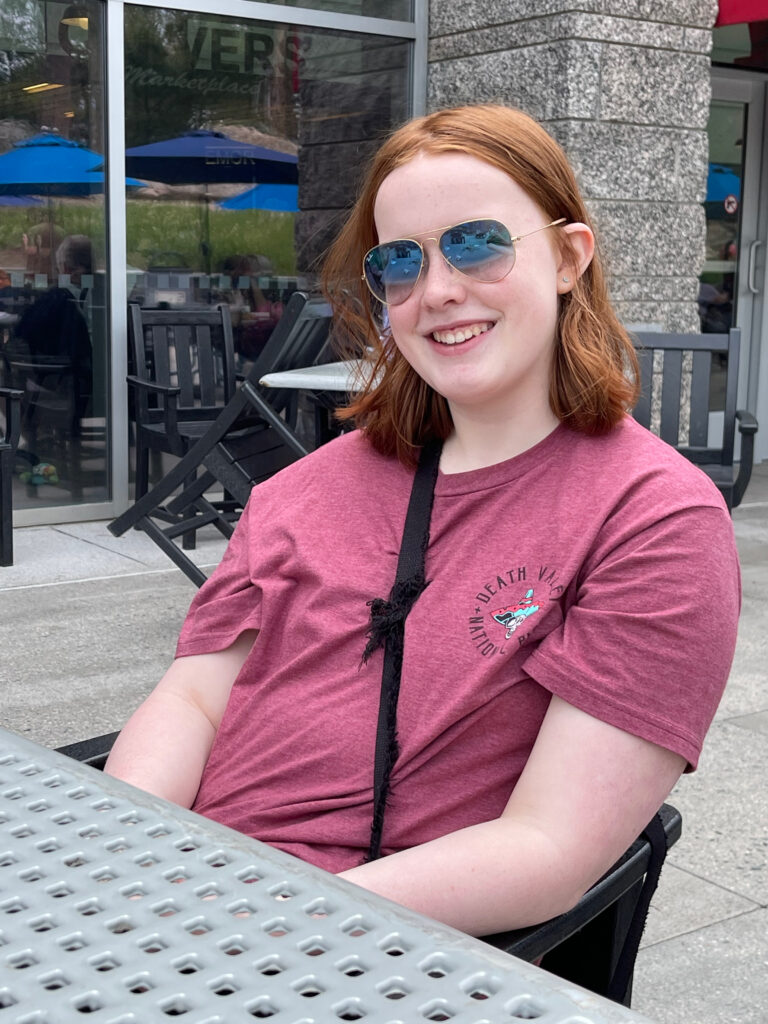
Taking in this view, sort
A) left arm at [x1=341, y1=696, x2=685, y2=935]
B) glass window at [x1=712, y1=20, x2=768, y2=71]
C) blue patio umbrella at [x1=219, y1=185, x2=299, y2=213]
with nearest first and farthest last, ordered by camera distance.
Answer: left arm at [x1=341, y1=696, x2=685, y2=935] → blue patio umbrella at [x1=219, y1=185, x2=299, y2=213] → glass window at [x1=712, y1=20, x2=768, y2=71]

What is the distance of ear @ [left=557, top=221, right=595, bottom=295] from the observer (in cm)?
167

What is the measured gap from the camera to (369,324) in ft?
6.38

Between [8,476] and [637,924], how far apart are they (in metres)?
4.72

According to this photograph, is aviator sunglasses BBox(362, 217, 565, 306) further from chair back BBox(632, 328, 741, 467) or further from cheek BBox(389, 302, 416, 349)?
chair back BBox(632, 328, 741, 467)

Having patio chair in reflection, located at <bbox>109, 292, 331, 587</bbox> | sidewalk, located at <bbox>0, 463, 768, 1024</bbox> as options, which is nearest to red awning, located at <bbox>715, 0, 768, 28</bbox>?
sidewalk, located at <bbox>0, 463, 768, 1024</bbox>

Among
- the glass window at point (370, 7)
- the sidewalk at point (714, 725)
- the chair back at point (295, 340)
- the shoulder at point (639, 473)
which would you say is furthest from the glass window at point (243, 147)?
the shoulder at point (639, 473)

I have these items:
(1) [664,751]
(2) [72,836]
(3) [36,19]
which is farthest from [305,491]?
(3) [36,19]

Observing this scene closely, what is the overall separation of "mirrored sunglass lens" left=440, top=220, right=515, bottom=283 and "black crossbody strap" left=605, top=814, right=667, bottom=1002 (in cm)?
66

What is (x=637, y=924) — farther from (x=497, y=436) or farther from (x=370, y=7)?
(x=370, y=7)

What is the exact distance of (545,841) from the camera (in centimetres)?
137

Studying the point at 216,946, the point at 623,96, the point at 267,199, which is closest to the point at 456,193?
the point at 216,946

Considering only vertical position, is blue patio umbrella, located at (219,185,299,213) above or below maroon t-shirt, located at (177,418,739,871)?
above

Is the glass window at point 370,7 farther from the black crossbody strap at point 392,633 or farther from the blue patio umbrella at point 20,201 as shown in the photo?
the black crossbody strap at point 392,633

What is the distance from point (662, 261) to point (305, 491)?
6.03 metres
